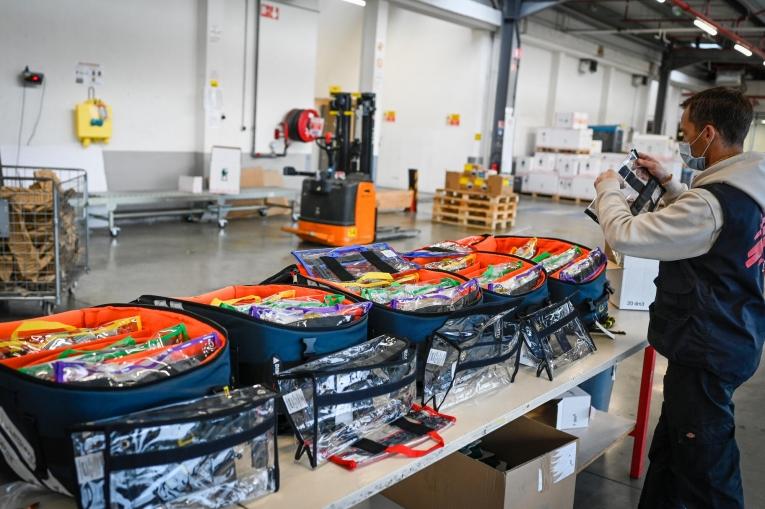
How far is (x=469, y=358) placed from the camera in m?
2.01

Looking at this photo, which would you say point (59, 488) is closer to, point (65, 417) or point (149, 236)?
point (65, 417)

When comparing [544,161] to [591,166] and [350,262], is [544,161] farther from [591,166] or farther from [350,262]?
[350,262]

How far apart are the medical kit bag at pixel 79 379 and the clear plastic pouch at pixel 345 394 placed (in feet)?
0.59

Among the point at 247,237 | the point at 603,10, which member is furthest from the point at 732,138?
the point at 603,10

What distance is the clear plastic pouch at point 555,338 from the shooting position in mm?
2277

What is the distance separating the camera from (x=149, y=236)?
8.43 metres

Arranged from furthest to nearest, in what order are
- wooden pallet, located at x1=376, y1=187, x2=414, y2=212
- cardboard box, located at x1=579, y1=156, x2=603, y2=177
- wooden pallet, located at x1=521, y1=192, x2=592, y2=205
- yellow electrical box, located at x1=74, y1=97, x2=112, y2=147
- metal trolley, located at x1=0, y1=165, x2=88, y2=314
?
wooden pallet, located at x1=521, y1=192, x2=592, y2=205 → cardboard box, located at x1=579, y1=156, x2=603, y2=177 → wooden pallet, located at x1=376, y1=187, x2=414, y2=212 → yellow electrical box, located at x1=74, y1=97, x2=112, y2=147 → metal trolley, located at x1=0, y1=165, x2=88, y2=314

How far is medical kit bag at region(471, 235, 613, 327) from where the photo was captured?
2674 millimetres

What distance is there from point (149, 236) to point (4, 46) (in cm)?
264

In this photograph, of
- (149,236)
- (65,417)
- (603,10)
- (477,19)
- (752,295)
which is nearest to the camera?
(65,417)

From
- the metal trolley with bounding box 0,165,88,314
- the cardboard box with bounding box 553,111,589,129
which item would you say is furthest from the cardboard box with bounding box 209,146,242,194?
the cardboard box with bounding box 553,111,589,129

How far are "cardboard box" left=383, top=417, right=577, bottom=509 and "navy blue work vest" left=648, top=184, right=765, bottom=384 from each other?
52 centimetres

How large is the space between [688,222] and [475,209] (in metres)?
8.78

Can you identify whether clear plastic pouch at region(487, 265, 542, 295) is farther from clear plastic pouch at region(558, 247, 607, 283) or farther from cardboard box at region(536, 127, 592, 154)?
cardboard box at region(536, 127, 592, 154)
